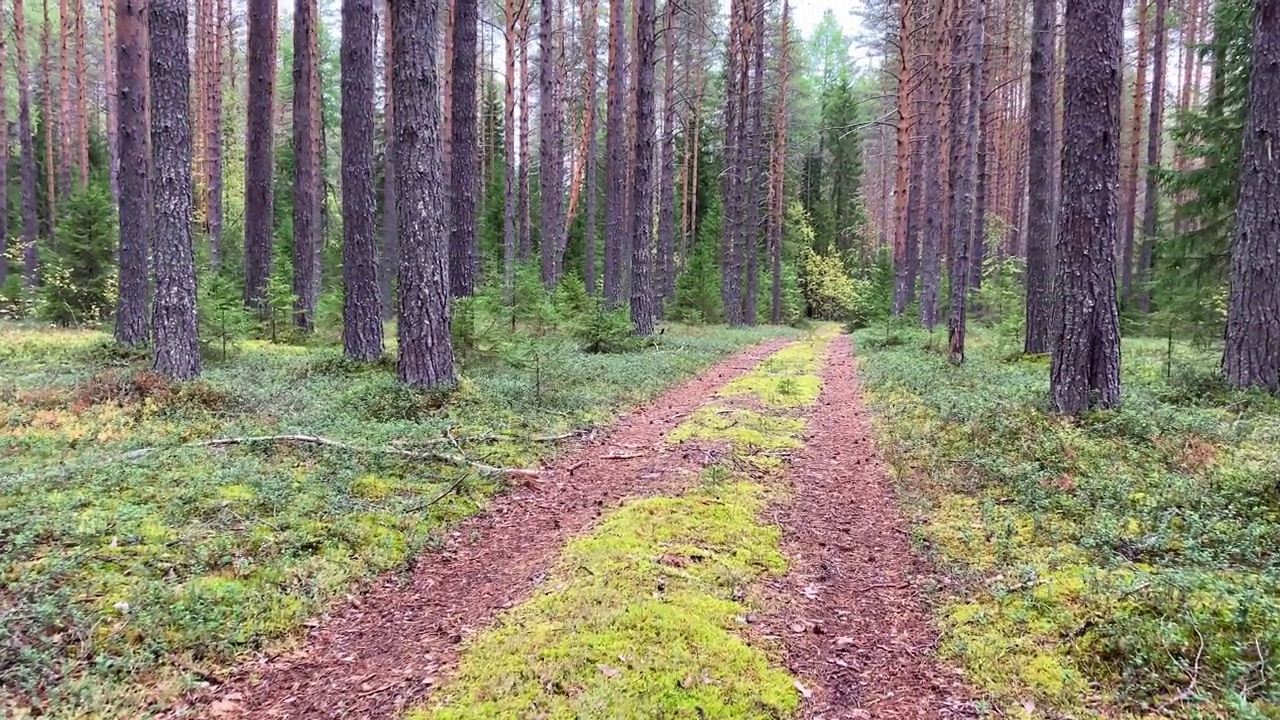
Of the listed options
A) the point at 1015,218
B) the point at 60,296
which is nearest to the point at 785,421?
the point at 60,296

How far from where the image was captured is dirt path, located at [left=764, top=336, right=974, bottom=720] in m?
3.31

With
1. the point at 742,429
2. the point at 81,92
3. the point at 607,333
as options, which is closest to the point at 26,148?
the point at 81,92

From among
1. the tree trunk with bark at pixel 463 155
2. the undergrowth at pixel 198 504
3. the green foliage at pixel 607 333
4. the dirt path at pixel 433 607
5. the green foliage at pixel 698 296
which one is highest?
the tree trunk with bark at pixel 463 155

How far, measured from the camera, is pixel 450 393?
8.93m

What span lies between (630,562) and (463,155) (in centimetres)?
1294

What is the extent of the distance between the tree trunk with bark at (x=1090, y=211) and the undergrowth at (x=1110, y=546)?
0.50 m

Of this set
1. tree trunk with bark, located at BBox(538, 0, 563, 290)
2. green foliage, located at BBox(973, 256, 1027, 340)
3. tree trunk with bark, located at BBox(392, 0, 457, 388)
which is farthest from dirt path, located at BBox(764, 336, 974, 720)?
tree trunk with bark, located at BBox(538, 0, 563, 290)

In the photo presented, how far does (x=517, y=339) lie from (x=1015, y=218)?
105ft

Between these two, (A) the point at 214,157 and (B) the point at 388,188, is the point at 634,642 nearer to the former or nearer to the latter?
(B) the point at 388,188

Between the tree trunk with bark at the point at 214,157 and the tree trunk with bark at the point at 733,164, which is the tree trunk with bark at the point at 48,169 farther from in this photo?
the tree trunk with bark at the point at 733,164

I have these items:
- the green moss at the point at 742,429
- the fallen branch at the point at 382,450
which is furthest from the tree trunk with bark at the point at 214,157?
the green moss at the point at 742,429

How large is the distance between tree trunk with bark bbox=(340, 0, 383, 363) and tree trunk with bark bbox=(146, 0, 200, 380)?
2528 millimetres

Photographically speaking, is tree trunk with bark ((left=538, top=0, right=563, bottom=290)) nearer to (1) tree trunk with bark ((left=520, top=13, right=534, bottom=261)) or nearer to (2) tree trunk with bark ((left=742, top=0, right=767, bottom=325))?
(1) tree trunk with bark ((left=520, top=13, right=534, bottom=261))

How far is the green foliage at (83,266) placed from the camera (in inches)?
714
